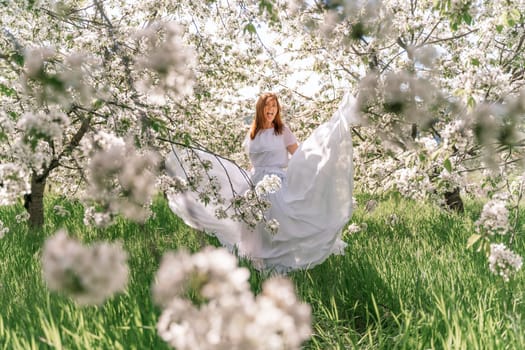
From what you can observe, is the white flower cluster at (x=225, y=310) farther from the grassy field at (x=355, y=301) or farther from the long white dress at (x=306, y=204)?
the long white dress at (x=306, y=204)

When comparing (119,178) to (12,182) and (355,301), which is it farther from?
(355,301)

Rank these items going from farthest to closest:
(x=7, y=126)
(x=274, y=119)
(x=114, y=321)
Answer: (x=274, y=119) < (x=114, y=321) < (x=7, y=126)

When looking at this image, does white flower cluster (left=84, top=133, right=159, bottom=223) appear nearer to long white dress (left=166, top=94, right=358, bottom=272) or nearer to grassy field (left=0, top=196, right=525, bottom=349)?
grassy field (left=0, top=196, right=525, bottom=349)

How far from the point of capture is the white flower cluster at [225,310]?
0.94m

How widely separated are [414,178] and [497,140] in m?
0.64

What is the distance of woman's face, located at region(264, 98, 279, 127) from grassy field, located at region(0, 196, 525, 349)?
5.29ft

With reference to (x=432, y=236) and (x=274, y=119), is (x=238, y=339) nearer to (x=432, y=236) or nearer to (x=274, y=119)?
(x=274, y=119)

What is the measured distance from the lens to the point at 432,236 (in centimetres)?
561

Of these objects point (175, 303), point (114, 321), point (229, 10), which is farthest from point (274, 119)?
point (175, 303)

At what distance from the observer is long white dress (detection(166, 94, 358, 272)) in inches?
180

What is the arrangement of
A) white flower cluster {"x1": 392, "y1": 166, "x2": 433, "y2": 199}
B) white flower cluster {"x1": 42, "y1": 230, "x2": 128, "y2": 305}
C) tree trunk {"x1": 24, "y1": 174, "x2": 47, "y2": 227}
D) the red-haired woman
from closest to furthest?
white flower cluster {"x1": 42, "y1": 230, "x2": 128, "y2": 305} → white flower cluster {"x1": 392, "y1": 166, "x2": 433, "y2": 199} → the red-haired woman → tree trunk {"x1": 24, "y1": 174, "x2": 47, "y2": 227}

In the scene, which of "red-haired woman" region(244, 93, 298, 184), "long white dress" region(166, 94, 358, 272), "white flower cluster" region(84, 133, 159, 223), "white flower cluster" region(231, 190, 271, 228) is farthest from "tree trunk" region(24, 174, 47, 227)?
"white flower cluster" region(84, 133, 159, 223)

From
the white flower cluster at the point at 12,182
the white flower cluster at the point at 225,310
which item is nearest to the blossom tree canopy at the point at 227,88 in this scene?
the white flower cluster at the point at 12,182

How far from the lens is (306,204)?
4.73 meters
